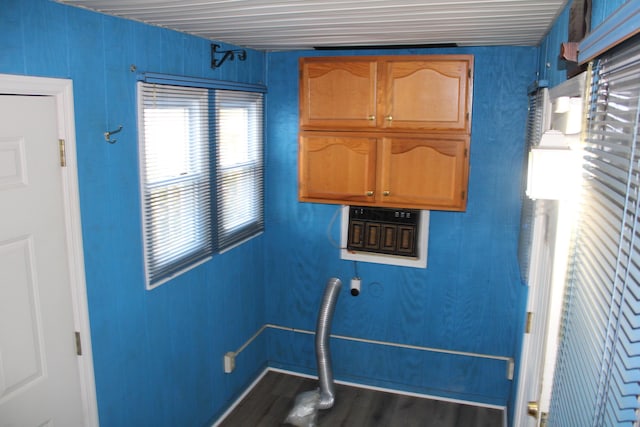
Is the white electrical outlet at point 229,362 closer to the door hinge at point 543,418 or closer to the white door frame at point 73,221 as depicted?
the white door frame at point 73,221

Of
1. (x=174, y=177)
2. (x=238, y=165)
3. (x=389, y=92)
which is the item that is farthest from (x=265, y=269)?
(x=389, y=92)

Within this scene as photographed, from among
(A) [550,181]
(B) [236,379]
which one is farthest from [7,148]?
(B) [236,379]

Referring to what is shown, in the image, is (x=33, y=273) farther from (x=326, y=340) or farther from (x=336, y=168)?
(x=326, y=340)

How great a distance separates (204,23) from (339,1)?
0.82 m

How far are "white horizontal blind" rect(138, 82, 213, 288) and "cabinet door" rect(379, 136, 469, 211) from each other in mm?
1158

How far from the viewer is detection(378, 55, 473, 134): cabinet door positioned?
3254 millimetres

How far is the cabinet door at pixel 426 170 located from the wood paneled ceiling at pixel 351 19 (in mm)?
609

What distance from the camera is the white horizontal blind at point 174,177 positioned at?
2.60m

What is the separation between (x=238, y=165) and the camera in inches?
138

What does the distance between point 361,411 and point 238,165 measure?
6.13ft

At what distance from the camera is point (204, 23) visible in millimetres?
2582

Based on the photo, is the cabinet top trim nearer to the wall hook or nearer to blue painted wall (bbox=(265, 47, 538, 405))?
blue painted wall (bbox=(265, 47, 538, 405))

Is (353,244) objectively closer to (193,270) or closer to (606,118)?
(193,270)

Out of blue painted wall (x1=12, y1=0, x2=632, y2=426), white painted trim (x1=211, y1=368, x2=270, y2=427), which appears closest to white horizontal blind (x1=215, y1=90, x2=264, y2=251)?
blue painted wall (x1=12, y1=0, x2=632, y2=426)
